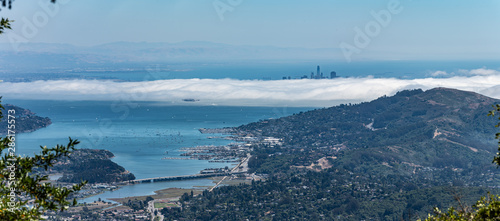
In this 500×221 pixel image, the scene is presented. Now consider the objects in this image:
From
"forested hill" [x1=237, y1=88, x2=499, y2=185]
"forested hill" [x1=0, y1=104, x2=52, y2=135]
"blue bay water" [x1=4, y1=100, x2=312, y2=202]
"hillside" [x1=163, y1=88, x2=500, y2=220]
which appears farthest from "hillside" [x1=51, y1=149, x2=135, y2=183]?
"forested hill" [x1=0, y1=104, x2=52, y2=135]

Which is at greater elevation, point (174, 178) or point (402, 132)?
point (402, 132)

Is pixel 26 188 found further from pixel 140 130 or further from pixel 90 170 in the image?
pixel 140 130

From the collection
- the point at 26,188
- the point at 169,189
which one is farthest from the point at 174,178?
the point at 26,188

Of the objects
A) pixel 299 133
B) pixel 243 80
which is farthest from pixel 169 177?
pixel 243 80

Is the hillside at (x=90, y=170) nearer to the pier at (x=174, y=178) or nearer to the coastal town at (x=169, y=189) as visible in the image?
the pier at (x=174, y=178)

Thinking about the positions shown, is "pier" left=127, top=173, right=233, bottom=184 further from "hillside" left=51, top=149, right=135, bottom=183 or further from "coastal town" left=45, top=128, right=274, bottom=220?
"hillside" left=51, top=149, right=135, bottom=183

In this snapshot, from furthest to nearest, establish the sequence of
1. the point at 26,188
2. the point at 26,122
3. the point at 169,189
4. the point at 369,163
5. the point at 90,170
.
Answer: the point at 26,122 < the point at 369,163 < the point at 90,170 < the point at 169,189 < the point at 26,188

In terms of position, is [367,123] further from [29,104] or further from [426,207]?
[29,104]

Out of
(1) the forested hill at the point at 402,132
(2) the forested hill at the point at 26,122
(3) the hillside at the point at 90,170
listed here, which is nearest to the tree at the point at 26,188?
(3) the hillside at the point at 90,170

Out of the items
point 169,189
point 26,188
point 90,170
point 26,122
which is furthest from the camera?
point 26,122
